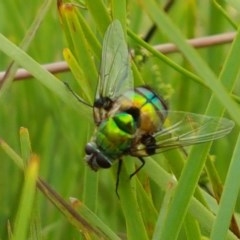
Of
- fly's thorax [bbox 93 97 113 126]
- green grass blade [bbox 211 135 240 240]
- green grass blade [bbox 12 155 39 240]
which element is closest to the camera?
green grass blade [bbox 12 155 39 240]

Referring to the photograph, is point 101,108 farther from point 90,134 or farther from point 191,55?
point 191,55

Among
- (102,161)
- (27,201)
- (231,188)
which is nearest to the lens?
(27,201)

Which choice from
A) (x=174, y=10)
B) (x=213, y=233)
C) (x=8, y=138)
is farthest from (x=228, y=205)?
(x=174, y=10)

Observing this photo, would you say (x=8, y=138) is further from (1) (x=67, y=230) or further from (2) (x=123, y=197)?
(2) (x=123, y=197)

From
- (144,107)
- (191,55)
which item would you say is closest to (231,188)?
(191,55)

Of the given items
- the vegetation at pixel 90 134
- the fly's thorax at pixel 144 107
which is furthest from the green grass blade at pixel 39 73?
the fly's thorax at pixel 144 107

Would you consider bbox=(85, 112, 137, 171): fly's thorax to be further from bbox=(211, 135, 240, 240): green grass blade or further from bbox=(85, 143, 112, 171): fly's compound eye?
bbox=(211, 135, 240, 240): green grass blade

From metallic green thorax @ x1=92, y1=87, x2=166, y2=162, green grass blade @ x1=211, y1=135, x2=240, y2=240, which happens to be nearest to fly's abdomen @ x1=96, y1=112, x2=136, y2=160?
metallic green thorax @ x1=92, y1=87, x2=166, y2=162
